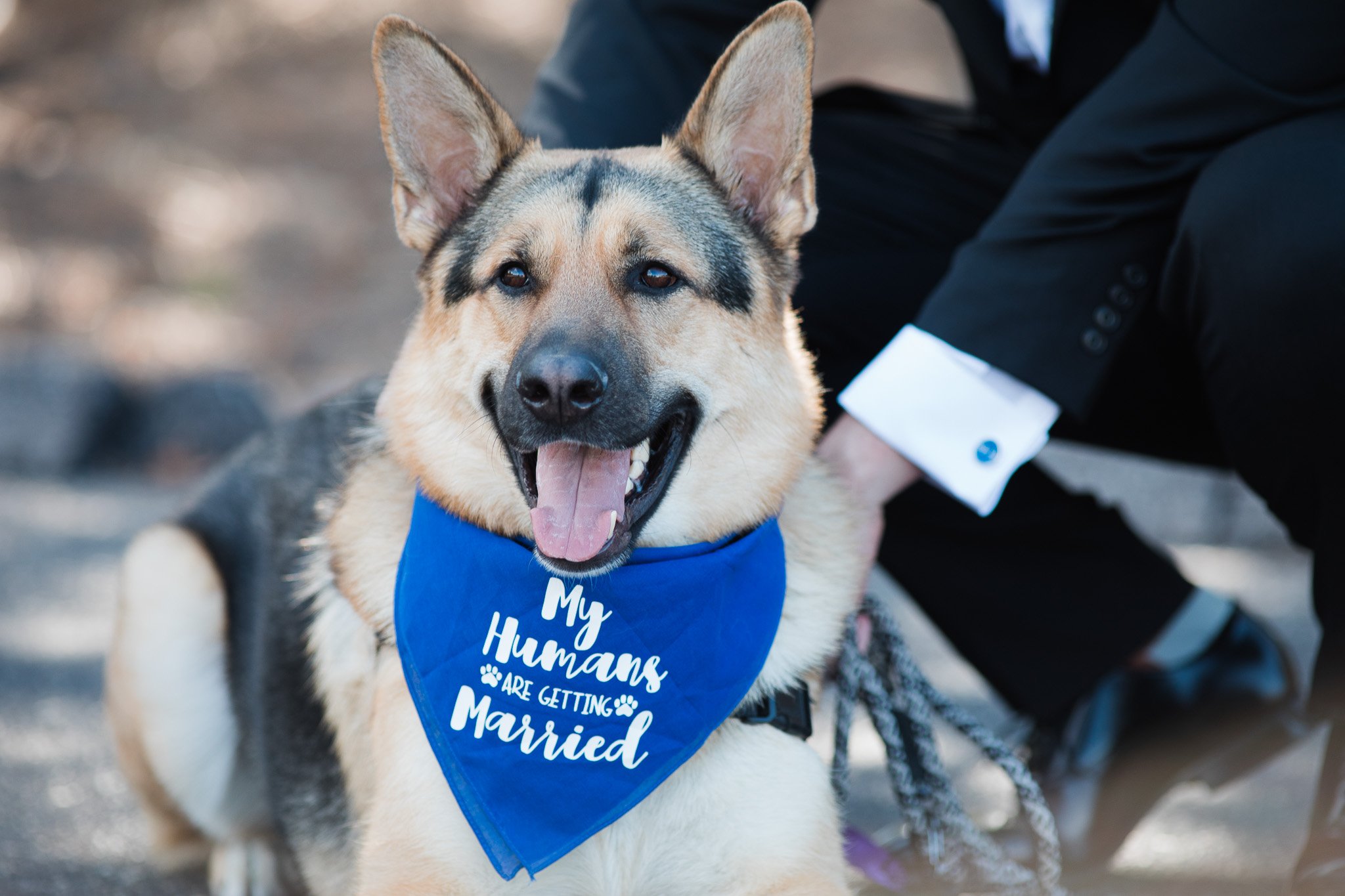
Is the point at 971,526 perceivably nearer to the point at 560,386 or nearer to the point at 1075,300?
the point at 1075,300

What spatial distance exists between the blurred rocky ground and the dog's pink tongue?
1.48 meters

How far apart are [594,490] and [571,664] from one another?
35 centimetres

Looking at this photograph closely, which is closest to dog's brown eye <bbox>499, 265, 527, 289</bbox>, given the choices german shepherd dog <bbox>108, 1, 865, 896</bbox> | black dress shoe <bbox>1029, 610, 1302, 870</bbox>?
german shepherd dog <bbox>108, 1, 865, 896</bbox>

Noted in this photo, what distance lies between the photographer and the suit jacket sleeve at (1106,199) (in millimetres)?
2324

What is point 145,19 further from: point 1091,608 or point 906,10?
point 1091,608

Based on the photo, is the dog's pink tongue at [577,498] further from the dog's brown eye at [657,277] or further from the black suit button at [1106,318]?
the black suit button at [1106,318]

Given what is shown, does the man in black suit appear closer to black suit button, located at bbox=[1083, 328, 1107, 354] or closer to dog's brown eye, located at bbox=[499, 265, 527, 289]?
black suit button, located at bbox=[1083, 328, 1107, 354]

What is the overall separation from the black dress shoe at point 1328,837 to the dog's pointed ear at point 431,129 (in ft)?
7.59

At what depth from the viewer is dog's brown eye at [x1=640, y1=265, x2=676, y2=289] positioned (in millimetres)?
2350

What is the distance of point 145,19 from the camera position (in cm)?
1199

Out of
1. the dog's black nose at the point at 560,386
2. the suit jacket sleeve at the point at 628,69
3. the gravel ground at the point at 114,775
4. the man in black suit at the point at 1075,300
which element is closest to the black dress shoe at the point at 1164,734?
the man in black suit at the point at 1075,300

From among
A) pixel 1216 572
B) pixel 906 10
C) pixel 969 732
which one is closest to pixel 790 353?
pixel 969 732

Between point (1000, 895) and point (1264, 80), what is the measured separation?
73.9 inches

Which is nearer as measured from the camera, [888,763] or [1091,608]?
[888,763]
